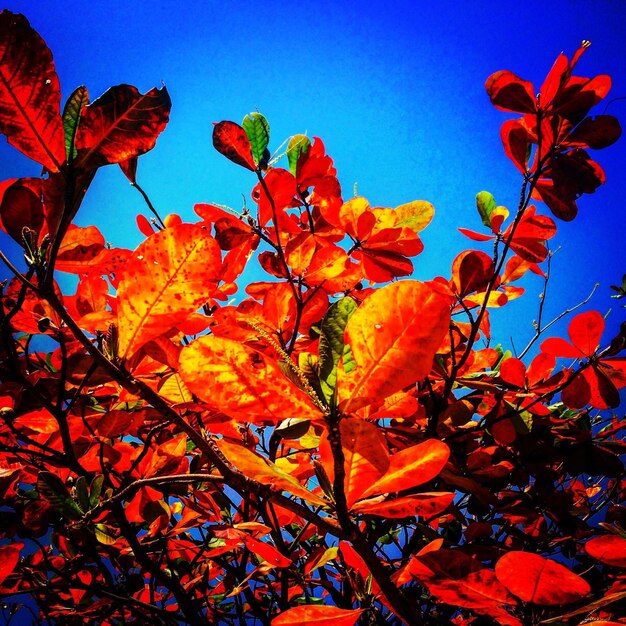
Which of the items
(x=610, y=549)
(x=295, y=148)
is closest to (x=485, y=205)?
(x=295, y=148)

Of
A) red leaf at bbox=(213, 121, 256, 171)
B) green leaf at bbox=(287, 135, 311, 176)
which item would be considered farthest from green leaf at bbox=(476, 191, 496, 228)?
red leaf at bbox=(213, 121, 256, 171)

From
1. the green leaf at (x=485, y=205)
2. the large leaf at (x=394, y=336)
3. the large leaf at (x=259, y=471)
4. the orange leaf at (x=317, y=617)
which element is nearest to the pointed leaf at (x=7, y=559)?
the orange leaf at (x=317, y=617)

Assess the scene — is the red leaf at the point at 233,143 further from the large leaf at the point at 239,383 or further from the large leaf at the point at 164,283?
the large leaf at the point at 239,383

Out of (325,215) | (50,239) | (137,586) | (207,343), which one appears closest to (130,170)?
(325,215)

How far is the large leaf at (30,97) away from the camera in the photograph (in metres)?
0.29

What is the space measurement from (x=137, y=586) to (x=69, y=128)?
1358 mm

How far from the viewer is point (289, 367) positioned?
314mm

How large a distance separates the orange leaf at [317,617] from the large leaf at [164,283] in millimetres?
355

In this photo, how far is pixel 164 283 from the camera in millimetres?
363

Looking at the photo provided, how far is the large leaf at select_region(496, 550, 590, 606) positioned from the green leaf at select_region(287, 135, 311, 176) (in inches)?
30.2

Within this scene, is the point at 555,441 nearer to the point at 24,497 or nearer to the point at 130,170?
the point at 130,170

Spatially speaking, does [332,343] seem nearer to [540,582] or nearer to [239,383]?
[239,383]

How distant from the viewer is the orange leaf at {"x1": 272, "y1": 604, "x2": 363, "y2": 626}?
1.46ft

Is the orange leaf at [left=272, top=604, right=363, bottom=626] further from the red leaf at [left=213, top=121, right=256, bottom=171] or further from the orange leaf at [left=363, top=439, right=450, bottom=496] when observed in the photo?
the red leaf at [left=213, top=121, right=256, bottom=171]
